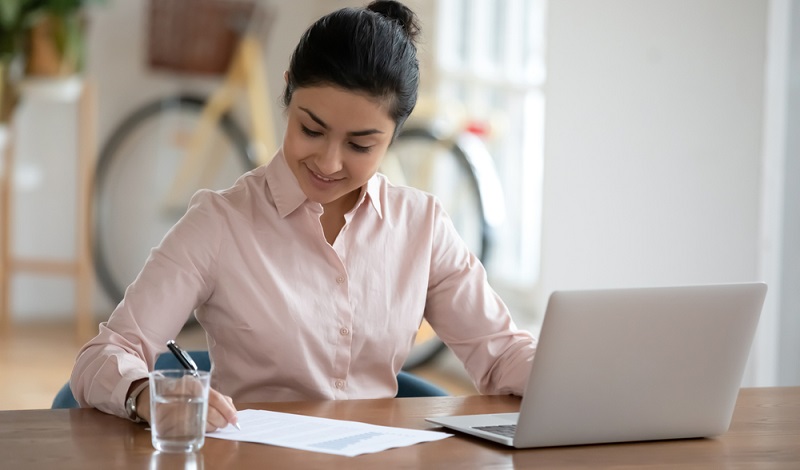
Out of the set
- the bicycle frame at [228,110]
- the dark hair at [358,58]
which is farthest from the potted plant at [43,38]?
the dark hair at [358,58]

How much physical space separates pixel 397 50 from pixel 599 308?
62 cm

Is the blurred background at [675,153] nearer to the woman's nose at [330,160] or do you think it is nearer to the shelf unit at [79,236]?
the woman's nose at [330,160]

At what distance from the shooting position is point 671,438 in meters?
1.29

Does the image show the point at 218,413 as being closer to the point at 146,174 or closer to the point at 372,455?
the point at 372,455

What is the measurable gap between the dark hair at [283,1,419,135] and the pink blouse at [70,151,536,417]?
0.54 ft

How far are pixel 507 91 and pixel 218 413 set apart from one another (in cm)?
309

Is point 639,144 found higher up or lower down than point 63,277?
higher up

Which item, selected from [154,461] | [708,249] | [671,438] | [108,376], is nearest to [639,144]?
[708,249]

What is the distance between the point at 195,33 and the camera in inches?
183

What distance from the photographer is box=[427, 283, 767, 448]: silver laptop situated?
1170 mm

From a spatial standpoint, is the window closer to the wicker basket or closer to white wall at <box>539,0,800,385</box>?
the wicker basket

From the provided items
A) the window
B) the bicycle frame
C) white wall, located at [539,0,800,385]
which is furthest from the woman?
the bicycle frame

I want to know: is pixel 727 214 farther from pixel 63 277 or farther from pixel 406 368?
pixel 63 277

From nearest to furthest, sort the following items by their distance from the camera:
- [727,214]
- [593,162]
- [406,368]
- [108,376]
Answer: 1. [108,376]
2. [727,214]
3. [593,162]
4. [406,368]
